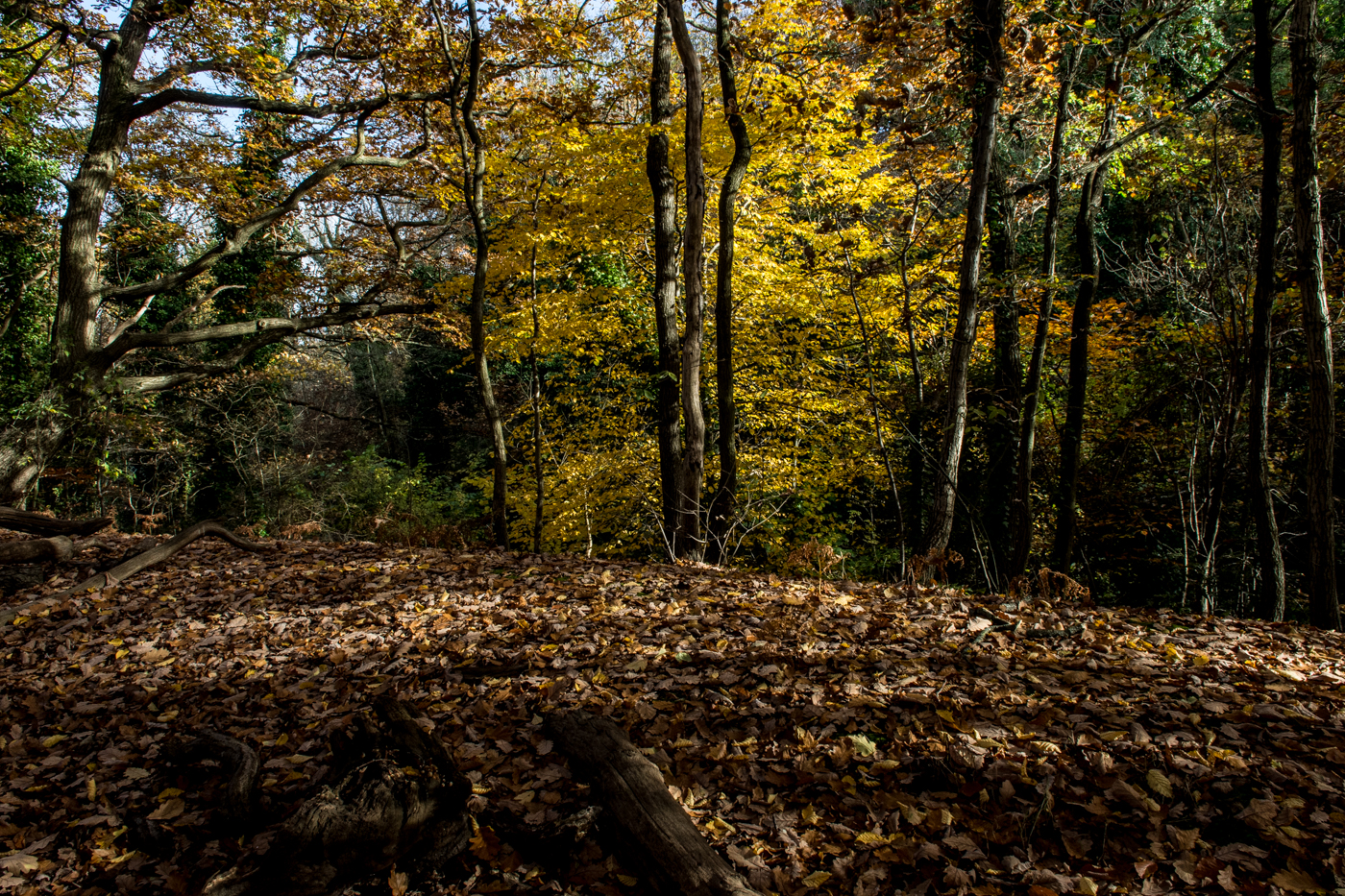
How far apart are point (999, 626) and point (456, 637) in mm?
3852

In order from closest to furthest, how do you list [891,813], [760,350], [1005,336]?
[891,813], [1005,336], [760,350]

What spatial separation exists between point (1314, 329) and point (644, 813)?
723 centimetres

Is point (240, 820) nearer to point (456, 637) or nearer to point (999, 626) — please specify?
point (456, 637)

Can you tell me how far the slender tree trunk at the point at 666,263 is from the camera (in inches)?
361

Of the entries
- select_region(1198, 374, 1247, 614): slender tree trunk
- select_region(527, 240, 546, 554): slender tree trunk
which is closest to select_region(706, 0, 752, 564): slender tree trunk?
select_region(527, 240, 546, 554): slender tree trunk

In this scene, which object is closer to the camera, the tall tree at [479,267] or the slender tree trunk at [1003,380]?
the tall tree at [479,267]

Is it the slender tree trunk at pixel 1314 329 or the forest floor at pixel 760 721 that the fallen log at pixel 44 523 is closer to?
the forest floor at pixel 760 721

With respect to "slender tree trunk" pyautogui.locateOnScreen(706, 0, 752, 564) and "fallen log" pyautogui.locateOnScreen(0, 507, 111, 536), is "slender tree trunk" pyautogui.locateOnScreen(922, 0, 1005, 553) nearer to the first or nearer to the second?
"slender tree trunk" pyautogui.locateOnScreen(706, 0, 752, 564)

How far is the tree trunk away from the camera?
6328mm

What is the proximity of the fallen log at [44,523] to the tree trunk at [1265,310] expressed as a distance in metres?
12.0

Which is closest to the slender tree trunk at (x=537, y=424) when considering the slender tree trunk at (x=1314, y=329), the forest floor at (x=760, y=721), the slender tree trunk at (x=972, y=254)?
the forest floor at (x=760, y=721)

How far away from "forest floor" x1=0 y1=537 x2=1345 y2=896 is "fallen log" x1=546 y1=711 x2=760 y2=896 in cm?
14

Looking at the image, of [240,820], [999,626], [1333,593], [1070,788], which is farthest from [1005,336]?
[240,820]

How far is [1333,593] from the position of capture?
231 inches
